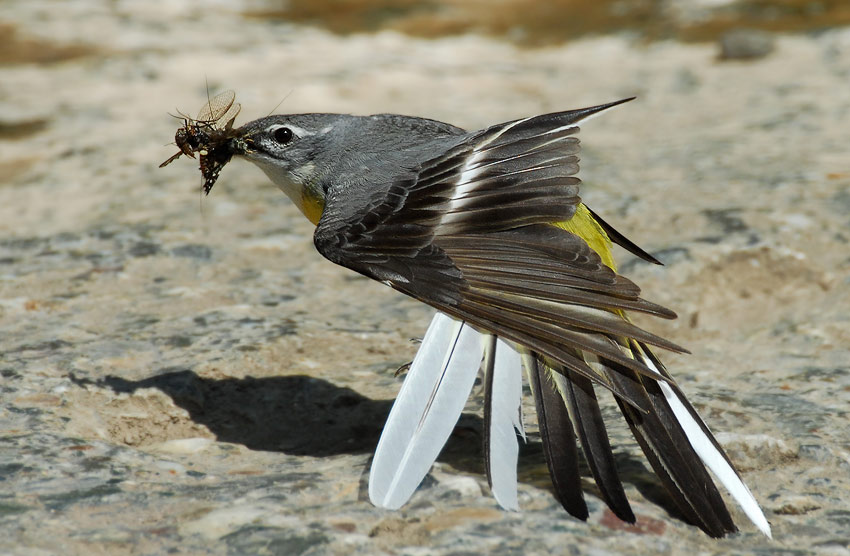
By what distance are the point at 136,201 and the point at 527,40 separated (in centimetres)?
549

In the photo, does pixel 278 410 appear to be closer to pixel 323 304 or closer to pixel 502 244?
pixel 323 304

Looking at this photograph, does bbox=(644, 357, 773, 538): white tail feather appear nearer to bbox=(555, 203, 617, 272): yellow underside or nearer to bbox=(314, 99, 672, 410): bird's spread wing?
bbox=(314, 99, 672, 410): bird's spread wing

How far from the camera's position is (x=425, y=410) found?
9.93 ft

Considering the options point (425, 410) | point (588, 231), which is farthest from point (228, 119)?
point (425, 410)

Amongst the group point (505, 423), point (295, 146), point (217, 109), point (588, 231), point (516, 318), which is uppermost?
point (217, 109)

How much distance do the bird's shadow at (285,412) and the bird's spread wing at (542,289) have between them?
18.7 inches

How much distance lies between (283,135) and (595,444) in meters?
1.97

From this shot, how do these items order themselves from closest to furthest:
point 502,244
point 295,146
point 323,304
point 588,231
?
1. point 502,244
2. point 588,231
3. point 295,146
4. point 323,304

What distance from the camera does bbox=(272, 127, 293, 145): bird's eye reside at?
4.18 metres

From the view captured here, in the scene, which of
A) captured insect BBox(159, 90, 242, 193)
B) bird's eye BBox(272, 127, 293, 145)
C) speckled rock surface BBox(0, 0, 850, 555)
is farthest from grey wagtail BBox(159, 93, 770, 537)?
captured insect BBox(159, 90, 242, 193)

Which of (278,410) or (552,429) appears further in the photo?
(278,410)

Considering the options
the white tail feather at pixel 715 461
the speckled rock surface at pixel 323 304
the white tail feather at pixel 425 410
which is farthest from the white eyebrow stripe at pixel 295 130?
the white tail feather at pixel 715 461

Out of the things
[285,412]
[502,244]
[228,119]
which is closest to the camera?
[502,244]

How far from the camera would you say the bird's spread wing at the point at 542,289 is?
2832 millimetres
